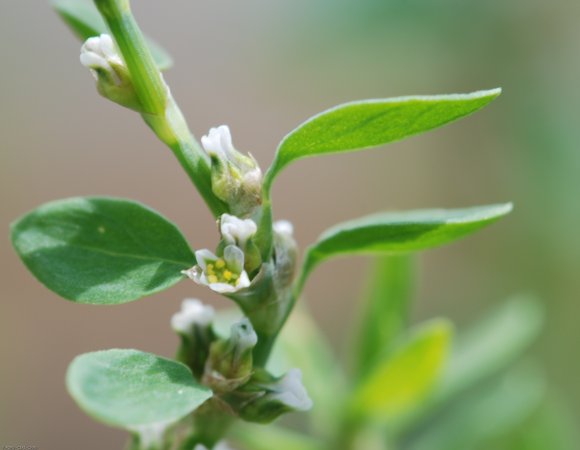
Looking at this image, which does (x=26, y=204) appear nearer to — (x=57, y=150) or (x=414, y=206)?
(x=57, y=150)

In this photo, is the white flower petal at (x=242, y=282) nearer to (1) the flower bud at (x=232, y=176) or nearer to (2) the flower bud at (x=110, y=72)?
(1) the flower bud at (x=232, y=176)

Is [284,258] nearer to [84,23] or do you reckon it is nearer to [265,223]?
[265,223]

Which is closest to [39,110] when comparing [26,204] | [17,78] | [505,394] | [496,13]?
[17,78]

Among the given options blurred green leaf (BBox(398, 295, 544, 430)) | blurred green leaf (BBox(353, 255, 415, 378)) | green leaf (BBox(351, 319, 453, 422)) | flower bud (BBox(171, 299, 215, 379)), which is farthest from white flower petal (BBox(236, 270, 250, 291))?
blurred green leaf (BBox(398, 295, 544, 430))

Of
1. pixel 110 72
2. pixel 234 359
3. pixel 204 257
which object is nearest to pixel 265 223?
pixel 204 257

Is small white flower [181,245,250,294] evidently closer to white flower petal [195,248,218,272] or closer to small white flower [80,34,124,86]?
white flower petal [195,248,218,272]
